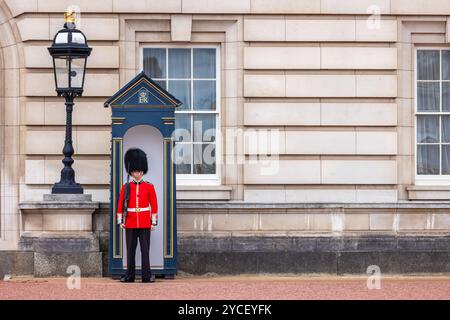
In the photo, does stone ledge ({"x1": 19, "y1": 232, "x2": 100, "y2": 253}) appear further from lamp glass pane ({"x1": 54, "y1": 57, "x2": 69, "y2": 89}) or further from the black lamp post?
lamp glass pane ({"x1": 54, "y1": 57, "x2": 69, "y2": 89})

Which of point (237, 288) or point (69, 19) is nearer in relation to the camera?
point (237, 288)

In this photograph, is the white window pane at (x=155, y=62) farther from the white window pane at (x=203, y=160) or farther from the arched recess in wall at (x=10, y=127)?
the arched recess in wall at (x=10, y=127)

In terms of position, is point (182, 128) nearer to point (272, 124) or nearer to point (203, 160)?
point (203, 160)

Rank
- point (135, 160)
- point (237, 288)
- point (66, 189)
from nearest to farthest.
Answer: point (237, 288)
point (135, 160)
point (66, 189)

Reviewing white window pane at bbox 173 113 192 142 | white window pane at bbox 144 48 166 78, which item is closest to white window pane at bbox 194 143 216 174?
white window pane at bbox 173 113 192 142

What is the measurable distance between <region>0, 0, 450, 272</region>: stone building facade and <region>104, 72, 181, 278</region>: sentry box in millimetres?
855

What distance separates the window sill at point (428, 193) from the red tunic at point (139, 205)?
3.75 m

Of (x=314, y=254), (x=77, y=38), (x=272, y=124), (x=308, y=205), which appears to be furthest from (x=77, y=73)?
(x=314, y=254)

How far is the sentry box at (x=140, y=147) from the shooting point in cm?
1858

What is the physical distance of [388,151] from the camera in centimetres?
1994

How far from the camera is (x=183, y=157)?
66.0 ft

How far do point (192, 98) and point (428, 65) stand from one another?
3.30 m

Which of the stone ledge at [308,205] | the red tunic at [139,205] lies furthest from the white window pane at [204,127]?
the red tunic at [139,205]

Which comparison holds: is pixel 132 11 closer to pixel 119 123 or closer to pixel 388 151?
pixel 119 123
